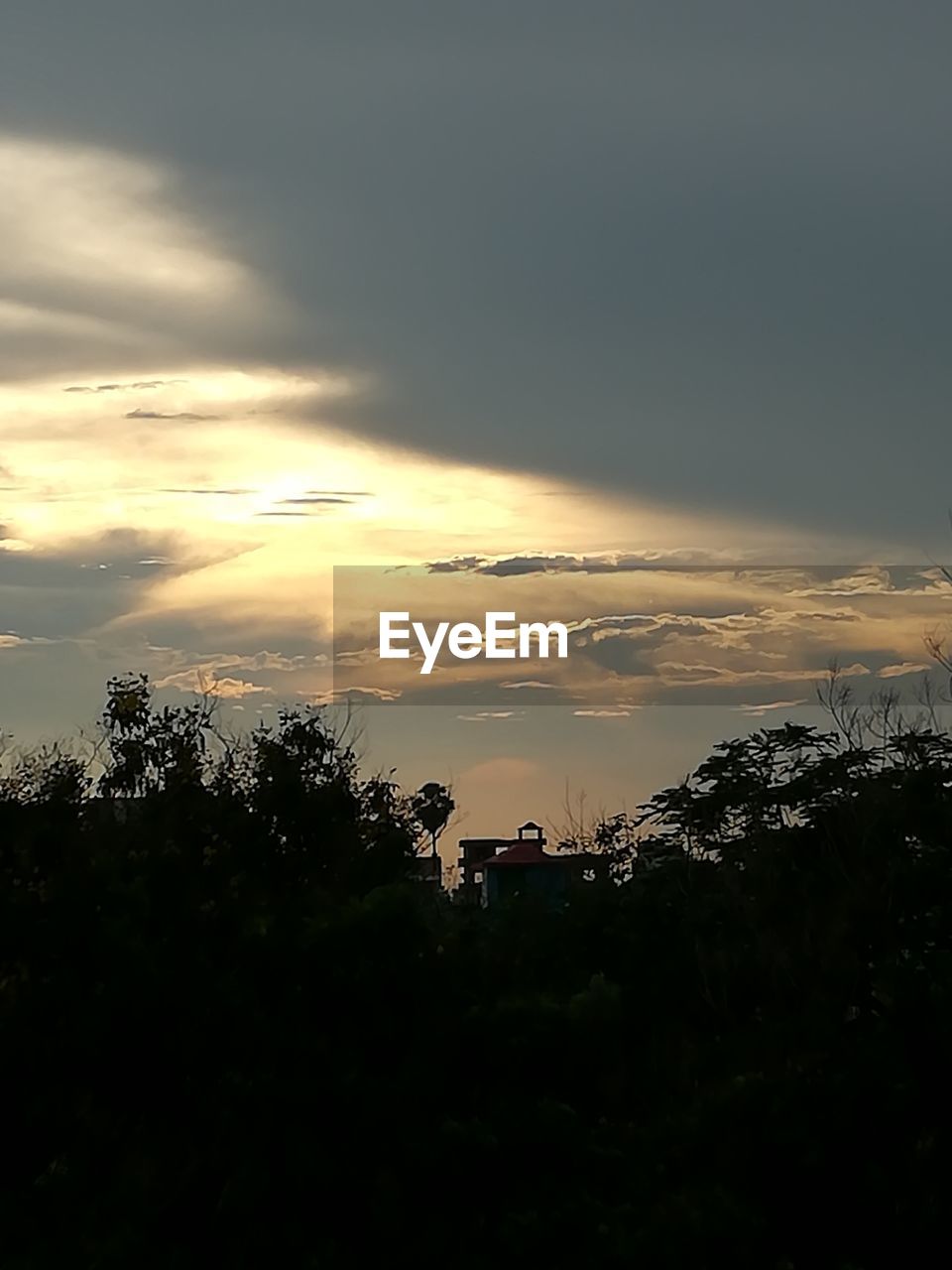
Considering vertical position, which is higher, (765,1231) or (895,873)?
(895,873)

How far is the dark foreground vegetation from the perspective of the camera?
1306cm

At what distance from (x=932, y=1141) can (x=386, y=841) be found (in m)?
6.50

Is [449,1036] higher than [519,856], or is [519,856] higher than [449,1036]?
[519,856]

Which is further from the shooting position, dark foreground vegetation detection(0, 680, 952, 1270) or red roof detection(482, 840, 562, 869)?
red roof detection(482, 840, 562, 869)

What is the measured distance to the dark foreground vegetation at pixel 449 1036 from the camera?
1306 cm

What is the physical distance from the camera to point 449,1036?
48.0 ft

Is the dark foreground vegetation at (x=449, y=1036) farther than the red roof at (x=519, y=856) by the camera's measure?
No

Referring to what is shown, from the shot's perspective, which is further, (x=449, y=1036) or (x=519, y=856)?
(x=519, y=856)

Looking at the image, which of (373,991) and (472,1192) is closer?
(472,1192)

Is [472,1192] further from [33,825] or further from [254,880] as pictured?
[33,825]

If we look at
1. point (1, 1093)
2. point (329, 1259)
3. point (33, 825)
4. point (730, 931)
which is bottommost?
point (329, 1259)

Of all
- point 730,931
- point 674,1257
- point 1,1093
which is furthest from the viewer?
point 730,931

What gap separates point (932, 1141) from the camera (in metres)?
13.3

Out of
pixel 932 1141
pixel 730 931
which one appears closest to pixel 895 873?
pixel 730 931
